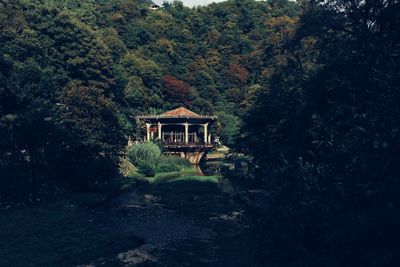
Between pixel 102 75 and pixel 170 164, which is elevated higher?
pixel 102 75

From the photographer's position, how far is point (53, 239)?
782 inches

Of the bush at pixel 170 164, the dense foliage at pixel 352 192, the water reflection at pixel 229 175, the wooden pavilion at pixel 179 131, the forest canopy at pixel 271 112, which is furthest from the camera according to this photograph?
the wooden pavilion at pixel 179 131

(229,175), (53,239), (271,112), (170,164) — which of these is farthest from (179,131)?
(53,239)

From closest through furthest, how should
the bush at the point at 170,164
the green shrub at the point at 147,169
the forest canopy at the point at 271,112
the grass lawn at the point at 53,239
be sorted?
the forest canopy at the point at 271,112
the grass lawn at the point at 53,239
the green shrub at the point at 147,169
the bush at the point at 170,164

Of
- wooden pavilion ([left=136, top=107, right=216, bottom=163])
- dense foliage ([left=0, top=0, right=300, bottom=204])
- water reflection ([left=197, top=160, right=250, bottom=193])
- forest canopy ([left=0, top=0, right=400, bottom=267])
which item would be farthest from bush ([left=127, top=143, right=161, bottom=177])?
water reflection ([left=197, top=160, right=250, bottom=193])

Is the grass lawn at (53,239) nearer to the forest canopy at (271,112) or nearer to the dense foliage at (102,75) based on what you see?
the forest canopy at (271,112)

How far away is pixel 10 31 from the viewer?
158ft

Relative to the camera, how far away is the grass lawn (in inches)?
674

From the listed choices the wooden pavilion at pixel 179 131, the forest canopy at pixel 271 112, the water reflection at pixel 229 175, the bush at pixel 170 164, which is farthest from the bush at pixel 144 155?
the water reflection at pixel 229 175

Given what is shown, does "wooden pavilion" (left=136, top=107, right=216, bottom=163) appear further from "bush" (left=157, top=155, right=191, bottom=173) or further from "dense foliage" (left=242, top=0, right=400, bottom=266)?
"dense foliage" (left=242, top=0, right=400, bottom=266)

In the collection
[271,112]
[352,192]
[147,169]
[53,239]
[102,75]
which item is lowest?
[53,239]

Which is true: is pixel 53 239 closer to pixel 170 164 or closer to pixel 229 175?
pixel 170 164

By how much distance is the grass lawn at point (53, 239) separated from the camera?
17109mm

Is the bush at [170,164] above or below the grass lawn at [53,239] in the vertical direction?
above
